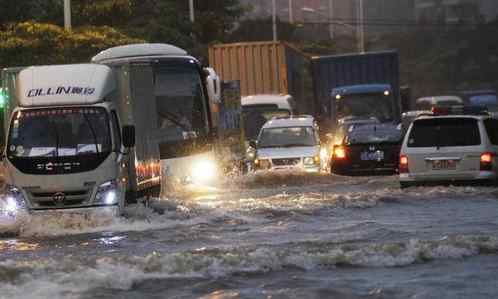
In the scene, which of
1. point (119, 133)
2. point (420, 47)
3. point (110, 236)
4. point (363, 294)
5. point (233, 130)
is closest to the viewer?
point (363, 294)

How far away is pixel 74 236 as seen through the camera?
18281 mm

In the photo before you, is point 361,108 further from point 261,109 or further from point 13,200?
point 13,200

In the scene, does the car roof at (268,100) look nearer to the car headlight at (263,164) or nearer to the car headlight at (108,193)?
the car headlight at (263,164)

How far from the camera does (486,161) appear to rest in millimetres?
22719

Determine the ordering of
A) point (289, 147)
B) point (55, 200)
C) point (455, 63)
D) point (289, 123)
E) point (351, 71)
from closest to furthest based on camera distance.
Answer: point (55, 200) < point (289, 147) < point (289, 123) < point (351, 71) < point (455, 63)

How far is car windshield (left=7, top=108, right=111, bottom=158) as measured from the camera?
18.9m

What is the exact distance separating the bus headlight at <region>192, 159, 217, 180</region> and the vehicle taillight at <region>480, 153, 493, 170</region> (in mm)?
5732

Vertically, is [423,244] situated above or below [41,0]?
below

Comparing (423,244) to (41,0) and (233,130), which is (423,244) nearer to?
(233,130)

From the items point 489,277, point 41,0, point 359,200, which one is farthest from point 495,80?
point 489,277

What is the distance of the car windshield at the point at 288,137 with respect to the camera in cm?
3086

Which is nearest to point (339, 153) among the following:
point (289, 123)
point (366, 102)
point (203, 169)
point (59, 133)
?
point (289, 123)

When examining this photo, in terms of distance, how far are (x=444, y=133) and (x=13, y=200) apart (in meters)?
8.38

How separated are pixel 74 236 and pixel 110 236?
586mm
